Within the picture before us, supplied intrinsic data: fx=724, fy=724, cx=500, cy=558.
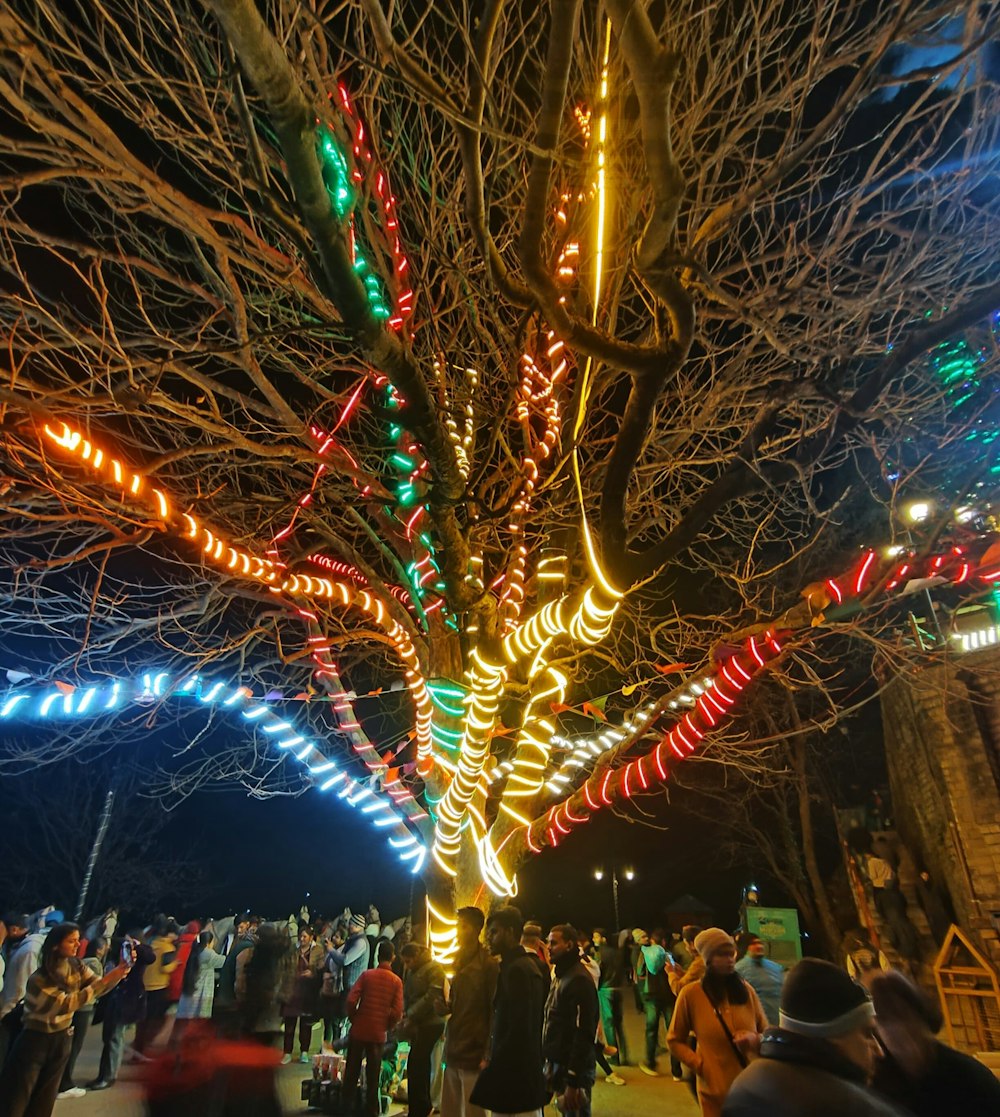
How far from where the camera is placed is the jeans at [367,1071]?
6586 mm

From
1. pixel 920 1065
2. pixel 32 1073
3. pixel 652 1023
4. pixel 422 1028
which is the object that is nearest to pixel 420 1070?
pixel 422 1028

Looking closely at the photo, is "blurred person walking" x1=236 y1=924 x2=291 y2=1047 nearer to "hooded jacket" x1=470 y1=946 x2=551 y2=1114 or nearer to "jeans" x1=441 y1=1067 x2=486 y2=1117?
"hooded jacket" x1=470 y1=946 x2=551 y2=1114

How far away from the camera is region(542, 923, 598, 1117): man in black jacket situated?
533cm

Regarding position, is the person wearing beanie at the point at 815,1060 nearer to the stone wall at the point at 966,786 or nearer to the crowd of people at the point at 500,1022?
the crowd of people at the point at 500,1022

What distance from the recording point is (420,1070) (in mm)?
6125

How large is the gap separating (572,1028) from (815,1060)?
163 inches

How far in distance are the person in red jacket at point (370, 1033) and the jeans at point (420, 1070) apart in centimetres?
54

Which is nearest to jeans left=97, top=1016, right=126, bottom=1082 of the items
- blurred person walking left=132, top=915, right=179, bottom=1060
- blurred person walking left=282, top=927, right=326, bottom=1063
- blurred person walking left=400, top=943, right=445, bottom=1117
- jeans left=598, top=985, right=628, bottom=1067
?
blurred person walking left=132, top=915, right=179, bottom=1060

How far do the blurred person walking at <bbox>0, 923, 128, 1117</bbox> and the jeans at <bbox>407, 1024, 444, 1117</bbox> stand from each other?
8.69 feet

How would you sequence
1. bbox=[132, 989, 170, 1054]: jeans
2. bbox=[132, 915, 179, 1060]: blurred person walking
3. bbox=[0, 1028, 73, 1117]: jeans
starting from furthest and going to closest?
1. bbox=[132, 915, 179, 1060]: blurred person walking
2. bbox=[0, 1028, 73, 1117]: jeans
3. bbox=[132, 989, 170, 1054]: jeans

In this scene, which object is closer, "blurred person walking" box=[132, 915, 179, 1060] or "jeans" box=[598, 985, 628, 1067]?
"blurred person walking" box=[132, 915, 179, 1060]

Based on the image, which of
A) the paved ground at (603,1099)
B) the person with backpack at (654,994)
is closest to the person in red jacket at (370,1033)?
the paved ground at (603,1099)

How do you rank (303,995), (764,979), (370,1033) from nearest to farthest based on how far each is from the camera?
(303,995) < (764,979) < (370,1033)

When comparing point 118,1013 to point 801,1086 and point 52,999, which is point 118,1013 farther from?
point 801,1086
